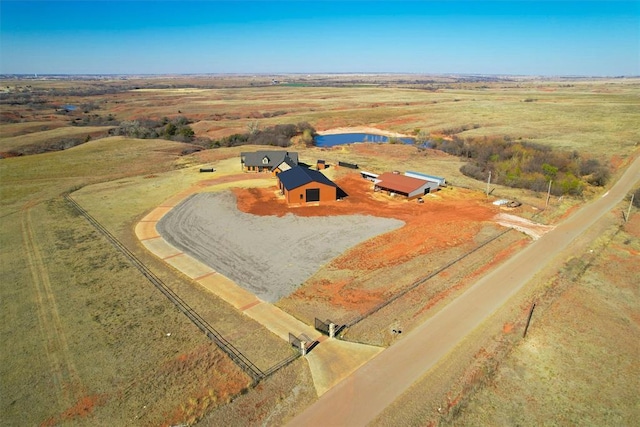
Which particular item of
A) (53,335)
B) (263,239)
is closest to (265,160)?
(263,239)

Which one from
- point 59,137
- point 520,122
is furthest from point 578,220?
point 59,137

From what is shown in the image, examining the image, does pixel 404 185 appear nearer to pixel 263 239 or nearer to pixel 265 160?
pixel 263 239

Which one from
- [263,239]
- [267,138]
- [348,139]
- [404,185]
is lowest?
[348,139]

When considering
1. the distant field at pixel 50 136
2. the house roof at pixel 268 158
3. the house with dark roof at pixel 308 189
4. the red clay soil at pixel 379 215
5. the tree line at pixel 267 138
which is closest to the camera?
the red clay soil at pixel 379 215

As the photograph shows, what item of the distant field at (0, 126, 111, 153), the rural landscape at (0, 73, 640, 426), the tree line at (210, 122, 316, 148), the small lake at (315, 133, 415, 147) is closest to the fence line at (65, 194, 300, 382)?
the rural landscape at (0, 73, 640, 426)

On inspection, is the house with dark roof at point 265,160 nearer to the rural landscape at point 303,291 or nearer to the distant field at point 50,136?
the rural landscape at point 303,291

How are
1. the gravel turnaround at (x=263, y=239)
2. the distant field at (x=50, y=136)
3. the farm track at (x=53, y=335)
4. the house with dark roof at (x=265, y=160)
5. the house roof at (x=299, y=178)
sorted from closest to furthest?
the farm track at (x=53, y=335) → the gravel turnaround at (x=263, y=239) → the house roof at (x=299, y=178) → the house with dark roof at (x=265, y=160) → the distant field at (x=50, y=136)

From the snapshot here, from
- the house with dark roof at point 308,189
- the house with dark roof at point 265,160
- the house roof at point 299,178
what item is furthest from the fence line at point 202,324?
the house with dark roof at point 265,160
